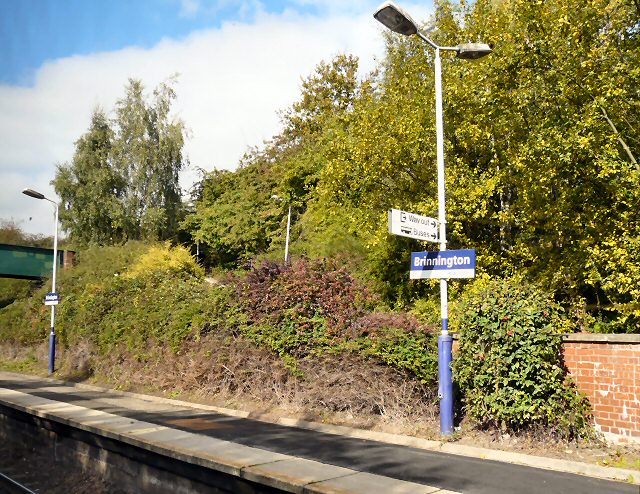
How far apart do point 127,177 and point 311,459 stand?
40.2m

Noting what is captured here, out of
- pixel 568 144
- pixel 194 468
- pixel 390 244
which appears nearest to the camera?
pixel 194 468

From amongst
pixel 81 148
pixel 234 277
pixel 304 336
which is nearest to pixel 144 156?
pixel 81 148

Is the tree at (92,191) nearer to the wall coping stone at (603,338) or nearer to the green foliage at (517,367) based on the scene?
the green foliage at (517,367)

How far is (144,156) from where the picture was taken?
43.1 meters

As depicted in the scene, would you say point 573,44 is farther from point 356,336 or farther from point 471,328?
point 356,336

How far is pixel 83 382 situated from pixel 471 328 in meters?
17.3

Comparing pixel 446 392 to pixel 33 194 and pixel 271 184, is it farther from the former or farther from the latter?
pixel 271 184

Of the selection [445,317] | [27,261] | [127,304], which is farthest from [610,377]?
[27,261]

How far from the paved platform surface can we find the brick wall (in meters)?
1.51

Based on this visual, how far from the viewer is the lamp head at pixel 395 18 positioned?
29.6 feet

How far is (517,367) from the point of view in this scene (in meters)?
8.74

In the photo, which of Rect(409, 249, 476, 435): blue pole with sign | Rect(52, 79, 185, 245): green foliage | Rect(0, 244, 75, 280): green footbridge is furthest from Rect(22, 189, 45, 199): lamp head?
Rect(409, 249, 476, 435): blue pole with sign

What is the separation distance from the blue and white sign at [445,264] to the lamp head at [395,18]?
12.2 ft

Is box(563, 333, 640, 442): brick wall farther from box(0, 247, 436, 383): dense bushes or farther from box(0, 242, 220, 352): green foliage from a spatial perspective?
box(0, 242, 220, 352): green foliage
